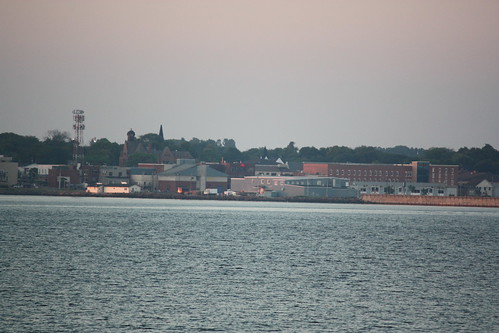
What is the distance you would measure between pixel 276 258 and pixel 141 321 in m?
25.8

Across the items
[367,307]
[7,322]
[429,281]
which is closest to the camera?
[7,322]

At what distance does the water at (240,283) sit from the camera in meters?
34.8

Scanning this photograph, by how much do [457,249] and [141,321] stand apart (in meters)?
45.0

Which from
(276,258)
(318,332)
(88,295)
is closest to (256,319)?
(318,332)

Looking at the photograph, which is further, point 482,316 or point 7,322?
point 482,316

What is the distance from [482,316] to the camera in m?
37.4

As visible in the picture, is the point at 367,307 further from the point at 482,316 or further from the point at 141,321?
the point at 141,321

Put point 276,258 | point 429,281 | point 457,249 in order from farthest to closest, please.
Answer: point 457,249 → point 276,258 → point 429,281

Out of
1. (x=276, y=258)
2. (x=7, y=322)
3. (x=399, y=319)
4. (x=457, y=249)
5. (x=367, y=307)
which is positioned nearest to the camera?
(x=7, y=322)

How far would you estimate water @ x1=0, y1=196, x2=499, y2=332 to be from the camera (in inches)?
1371

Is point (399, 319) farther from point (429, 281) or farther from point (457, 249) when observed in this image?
point (457, 249)

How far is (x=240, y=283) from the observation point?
45.0 meters

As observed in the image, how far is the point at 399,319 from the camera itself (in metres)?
36.3

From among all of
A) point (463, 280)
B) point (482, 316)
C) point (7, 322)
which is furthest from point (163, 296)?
point (463, 280)
